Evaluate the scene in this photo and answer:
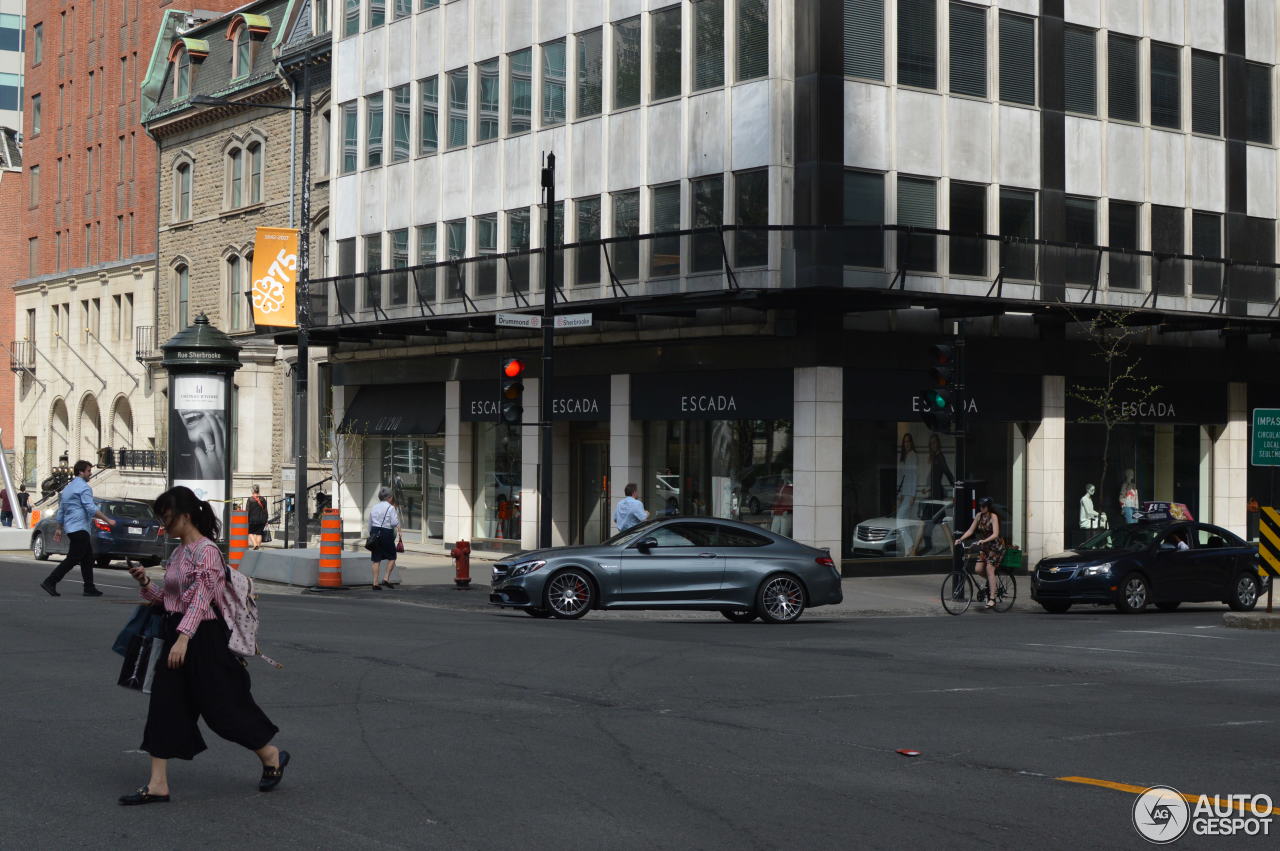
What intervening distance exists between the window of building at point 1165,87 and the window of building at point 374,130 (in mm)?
17957

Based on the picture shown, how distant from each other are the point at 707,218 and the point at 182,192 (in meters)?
28.5

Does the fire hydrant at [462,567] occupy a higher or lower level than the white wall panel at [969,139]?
lower

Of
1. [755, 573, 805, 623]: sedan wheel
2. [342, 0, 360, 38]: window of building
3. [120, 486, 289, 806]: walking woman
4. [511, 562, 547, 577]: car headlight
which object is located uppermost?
[342, 0, 360, 38]: window of building

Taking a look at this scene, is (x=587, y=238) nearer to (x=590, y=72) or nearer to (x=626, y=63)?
(x=590, y=72)

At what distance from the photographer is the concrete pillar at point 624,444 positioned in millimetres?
33062

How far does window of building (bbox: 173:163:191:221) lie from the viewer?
53.6 metres

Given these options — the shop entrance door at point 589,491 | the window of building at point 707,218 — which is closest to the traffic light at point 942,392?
the window of building at point 707,218

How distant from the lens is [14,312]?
73.0 meters

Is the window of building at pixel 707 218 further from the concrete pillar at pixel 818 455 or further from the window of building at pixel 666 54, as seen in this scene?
the concrete pillar at pixel 818 455

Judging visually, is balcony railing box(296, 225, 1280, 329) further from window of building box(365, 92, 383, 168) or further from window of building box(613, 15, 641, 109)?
window of building box(365, 92, 383, 168)

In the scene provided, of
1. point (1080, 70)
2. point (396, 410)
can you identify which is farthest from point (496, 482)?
point (1080, 70)

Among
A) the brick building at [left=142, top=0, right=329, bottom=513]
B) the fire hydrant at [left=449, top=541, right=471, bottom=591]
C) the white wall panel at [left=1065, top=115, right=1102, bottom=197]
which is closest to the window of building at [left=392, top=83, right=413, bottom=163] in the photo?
the brick building at [left=142, top=0, right=329, bottom=513]

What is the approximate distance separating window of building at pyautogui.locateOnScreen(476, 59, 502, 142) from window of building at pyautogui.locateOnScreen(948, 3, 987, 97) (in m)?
10.3

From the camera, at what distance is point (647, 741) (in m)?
10.6
